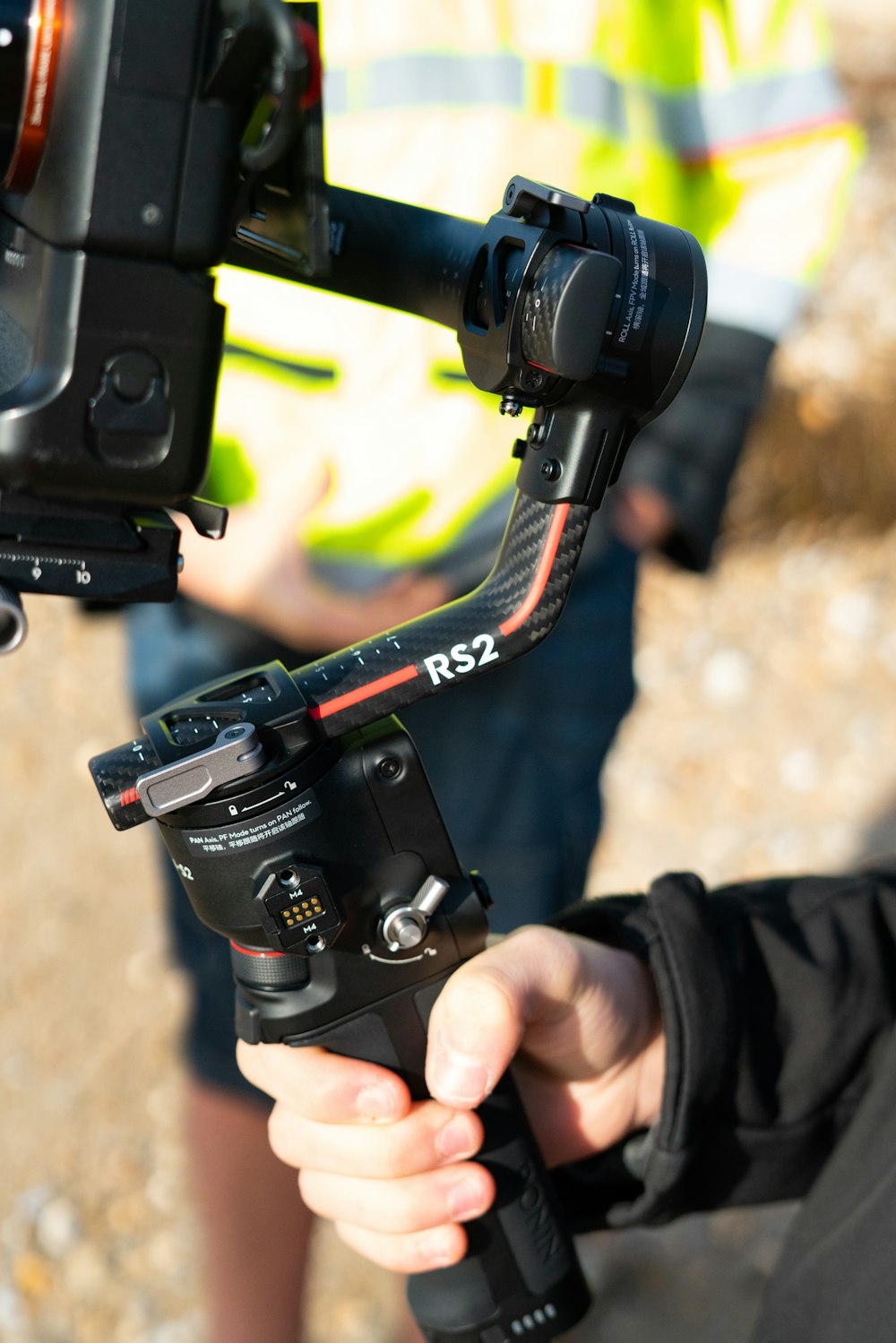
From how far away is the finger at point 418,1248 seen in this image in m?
0.90

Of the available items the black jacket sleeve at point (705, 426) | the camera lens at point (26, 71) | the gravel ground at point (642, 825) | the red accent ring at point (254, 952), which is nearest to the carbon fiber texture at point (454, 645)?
the red accent ring at point (254, 952)

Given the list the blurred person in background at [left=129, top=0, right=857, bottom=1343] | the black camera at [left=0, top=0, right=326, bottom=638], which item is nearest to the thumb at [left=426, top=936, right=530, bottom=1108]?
the black camera at [left=0, top=0, right=326, bottom=638]

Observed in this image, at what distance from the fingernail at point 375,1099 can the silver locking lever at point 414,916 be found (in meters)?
0.11

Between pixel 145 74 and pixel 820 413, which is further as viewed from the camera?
pixel 820 413

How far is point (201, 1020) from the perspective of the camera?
1759mm

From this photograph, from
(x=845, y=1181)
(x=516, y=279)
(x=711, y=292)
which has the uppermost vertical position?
(x=516, y=279)

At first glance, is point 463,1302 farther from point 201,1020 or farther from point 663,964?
point 201,1020

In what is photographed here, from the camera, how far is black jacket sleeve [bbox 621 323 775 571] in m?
1.75

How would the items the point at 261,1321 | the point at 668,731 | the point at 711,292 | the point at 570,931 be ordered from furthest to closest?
the point at 668,731
the point at 261,1321
the point at 711,292
the point at 570,931

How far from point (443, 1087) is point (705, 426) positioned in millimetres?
1172

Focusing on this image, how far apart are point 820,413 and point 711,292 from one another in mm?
2156

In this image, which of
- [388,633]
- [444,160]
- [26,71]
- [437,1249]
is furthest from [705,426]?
[26,71]

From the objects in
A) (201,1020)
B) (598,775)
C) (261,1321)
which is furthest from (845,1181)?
(261,1321)

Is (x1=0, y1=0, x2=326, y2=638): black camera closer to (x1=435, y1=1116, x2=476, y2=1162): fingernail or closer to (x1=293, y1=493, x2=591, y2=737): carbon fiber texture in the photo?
(x1=293, y1=493, x2=591, y2=737): carbon fiber texture
